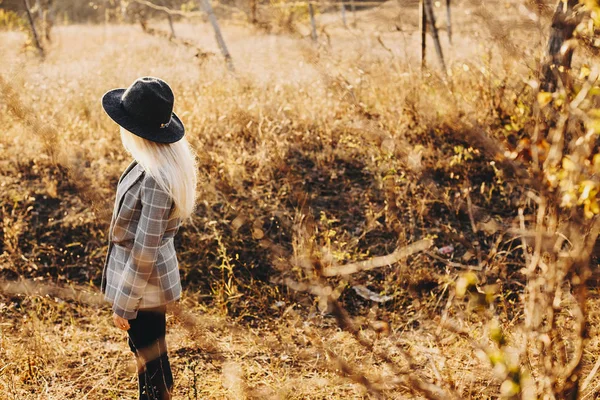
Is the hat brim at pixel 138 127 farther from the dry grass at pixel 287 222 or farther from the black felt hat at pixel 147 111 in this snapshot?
the dry grass at pixel 287 222

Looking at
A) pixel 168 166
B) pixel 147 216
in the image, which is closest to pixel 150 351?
pixel 147 216

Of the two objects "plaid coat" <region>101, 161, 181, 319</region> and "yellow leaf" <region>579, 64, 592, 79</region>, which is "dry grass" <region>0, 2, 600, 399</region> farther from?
"plaid coat" <region>101, 161, 181, 319</region>

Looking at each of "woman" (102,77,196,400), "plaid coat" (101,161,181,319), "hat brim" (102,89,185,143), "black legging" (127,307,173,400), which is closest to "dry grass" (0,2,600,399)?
"black legging" (127,307,173,400)

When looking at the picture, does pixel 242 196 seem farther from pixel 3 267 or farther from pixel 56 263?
pixel 3 267

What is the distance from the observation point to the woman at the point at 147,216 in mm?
2316

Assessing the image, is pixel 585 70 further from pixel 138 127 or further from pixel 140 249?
pixel 140 249

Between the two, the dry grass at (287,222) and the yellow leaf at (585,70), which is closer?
the yellow leaf at (585,70)

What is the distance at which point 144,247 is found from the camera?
93.2 inches

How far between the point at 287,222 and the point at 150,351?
2.16 meters

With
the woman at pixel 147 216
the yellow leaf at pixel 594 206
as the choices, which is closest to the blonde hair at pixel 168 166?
the woman at pixel 147 216

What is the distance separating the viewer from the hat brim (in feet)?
7.53

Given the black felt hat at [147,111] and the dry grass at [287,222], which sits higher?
the black felt hat at [147,111]

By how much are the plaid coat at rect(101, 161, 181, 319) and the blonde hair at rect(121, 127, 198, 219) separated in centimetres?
4

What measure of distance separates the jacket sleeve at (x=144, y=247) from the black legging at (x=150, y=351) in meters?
0.13
